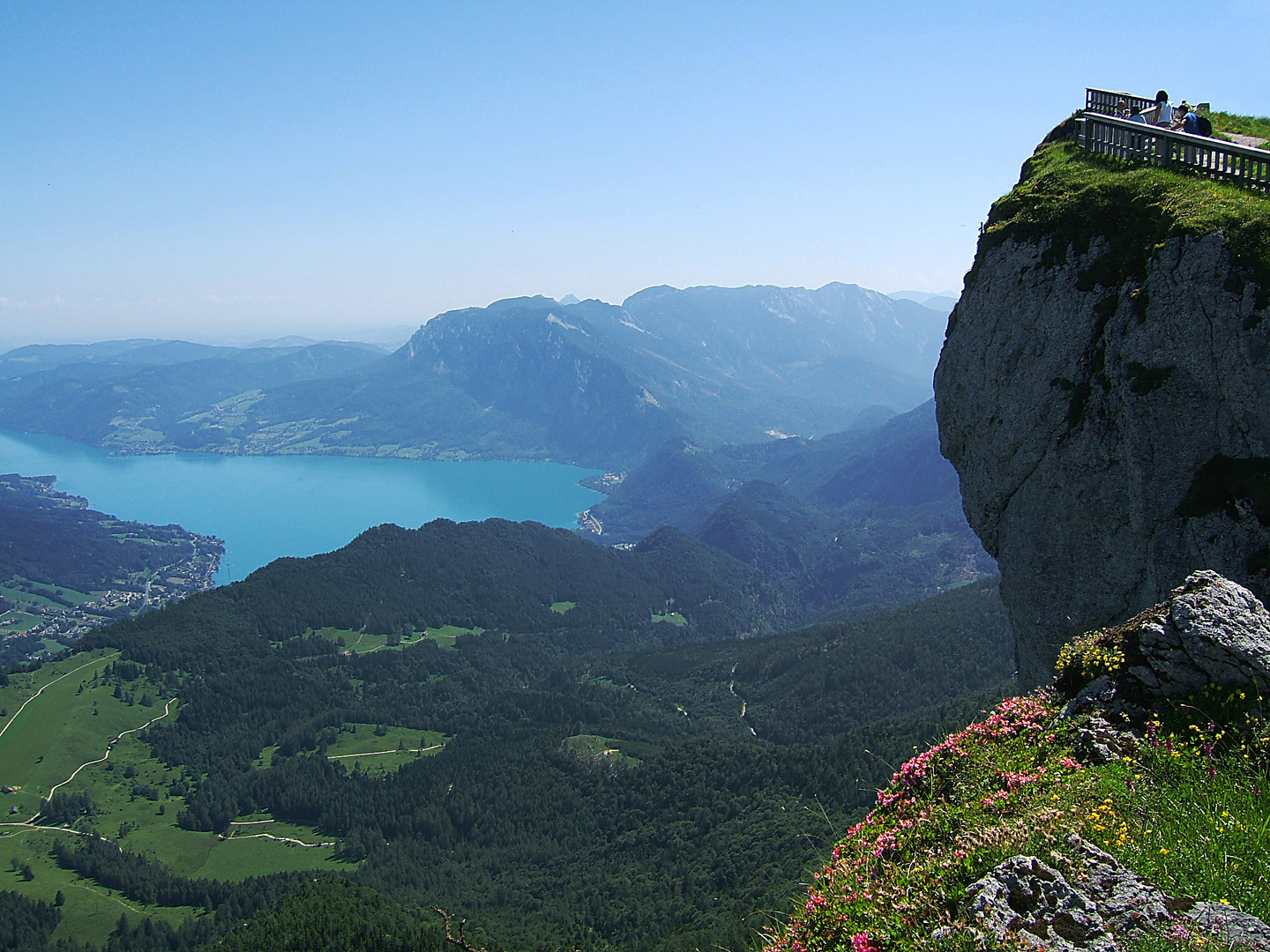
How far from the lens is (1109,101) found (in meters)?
21.9

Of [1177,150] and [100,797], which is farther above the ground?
[1177,150]

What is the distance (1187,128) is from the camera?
17312 millimetres

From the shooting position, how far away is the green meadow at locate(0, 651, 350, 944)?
6284 centimetres

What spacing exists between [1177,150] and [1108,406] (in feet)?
19.1

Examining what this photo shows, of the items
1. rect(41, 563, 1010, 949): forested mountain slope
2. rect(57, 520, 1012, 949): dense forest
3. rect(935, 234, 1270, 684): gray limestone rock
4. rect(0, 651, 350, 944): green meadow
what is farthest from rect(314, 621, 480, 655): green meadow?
rect(935, 234, 1270, 684): gray limestone rock

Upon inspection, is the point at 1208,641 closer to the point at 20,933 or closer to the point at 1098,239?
the point at 1098,239

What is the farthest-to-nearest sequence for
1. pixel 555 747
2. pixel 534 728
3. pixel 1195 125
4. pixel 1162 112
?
pixel 534 728, pixel 555 747, pixel 1162 112, pixel 1195 125

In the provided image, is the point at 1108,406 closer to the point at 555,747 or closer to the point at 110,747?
the point at 555,747

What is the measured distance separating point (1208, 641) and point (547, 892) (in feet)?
173

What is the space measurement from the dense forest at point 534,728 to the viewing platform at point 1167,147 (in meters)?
15.2

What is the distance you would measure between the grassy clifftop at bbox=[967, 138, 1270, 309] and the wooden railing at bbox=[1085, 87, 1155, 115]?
270 centimetres

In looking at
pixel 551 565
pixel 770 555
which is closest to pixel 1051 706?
pixel 551 565

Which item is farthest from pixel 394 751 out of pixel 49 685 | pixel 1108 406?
pixel 1108 406

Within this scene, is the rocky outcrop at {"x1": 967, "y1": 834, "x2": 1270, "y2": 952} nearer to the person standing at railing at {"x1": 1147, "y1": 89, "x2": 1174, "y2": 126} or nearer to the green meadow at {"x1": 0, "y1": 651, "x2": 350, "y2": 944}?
the person standing at railing at {"x1": 1147, "y1": 89, "x2": 1174, "y2": 126}
